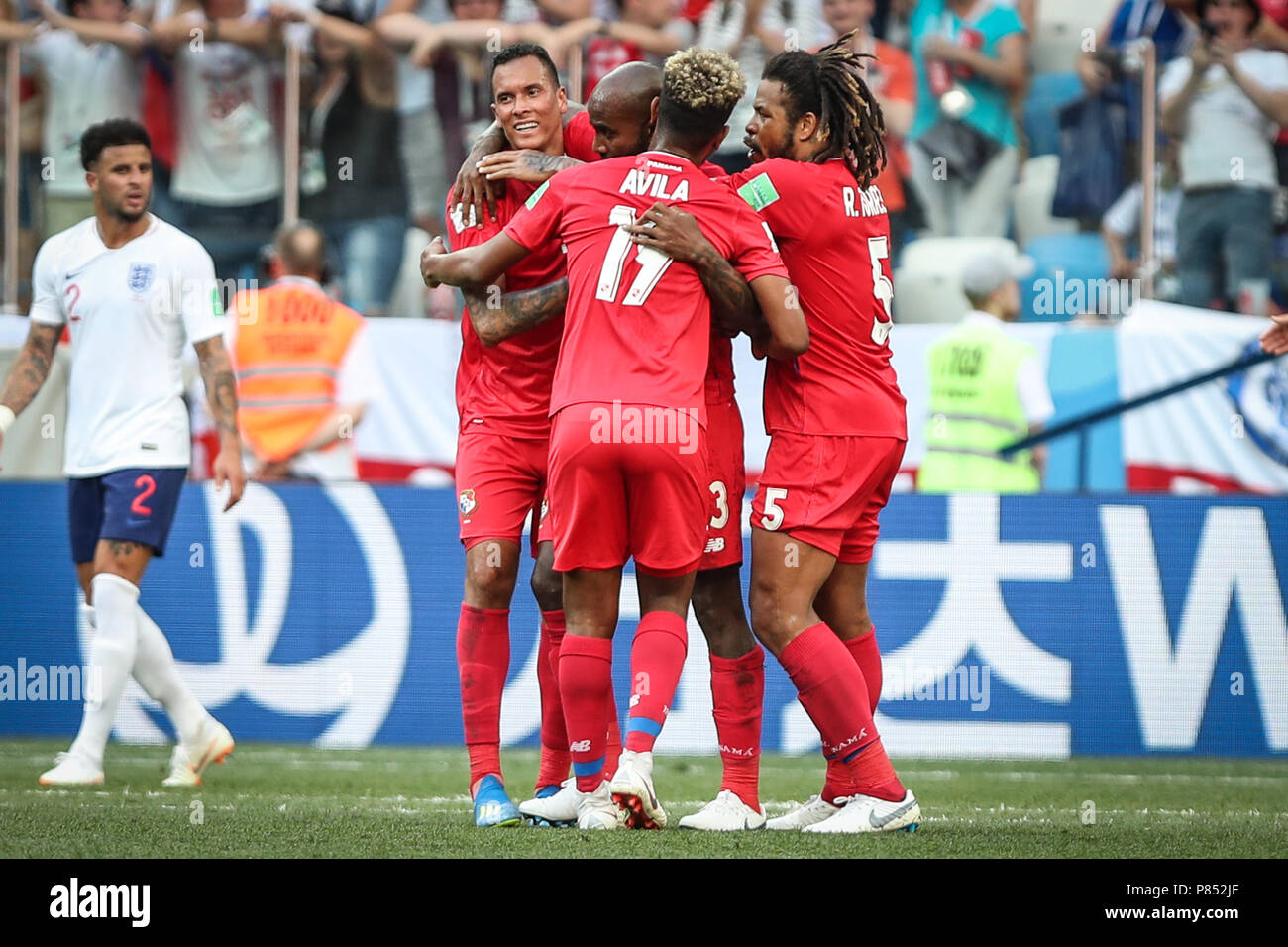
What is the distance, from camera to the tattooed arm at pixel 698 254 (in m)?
4.86

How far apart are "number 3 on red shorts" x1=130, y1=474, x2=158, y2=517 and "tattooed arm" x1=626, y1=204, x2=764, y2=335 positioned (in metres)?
2.84

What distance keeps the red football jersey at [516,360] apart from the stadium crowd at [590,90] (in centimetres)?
520

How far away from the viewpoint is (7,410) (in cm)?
675

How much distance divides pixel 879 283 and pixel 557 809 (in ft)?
6.27

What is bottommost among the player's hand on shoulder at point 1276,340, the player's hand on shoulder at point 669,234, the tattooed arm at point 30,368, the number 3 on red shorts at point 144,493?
the number 3 on red shorts at point 144,493

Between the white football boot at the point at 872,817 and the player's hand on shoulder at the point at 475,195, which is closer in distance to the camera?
the white football boot at the point at 872,817

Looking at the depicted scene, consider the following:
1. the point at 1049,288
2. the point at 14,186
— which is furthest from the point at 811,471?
the point at 14,186

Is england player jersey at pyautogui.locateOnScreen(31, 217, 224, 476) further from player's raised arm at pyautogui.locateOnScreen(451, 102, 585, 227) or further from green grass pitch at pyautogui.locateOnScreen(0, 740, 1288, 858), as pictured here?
player's raised arm at pyautogui.locateOnScreen(451, 102, 585, 227)

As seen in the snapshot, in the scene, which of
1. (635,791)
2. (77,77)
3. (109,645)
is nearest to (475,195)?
(635,791)

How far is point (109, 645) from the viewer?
265 inches

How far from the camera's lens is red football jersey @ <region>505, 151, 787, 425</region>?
484 centimetres

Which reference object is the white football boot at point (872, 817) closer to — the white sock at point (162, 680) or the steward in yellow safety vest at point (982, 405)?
the white sock at point (162, 680)

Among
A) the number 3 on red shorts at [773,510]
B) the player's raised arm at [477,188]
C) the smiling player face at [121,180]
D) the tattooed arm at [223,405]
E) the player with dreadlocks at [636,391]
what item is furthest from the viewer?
the smiling player face at [121,180]

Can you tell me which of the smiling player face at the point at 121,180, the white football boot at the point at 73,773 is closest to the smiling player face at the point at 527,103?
the smiling player face at the point at 121,180
